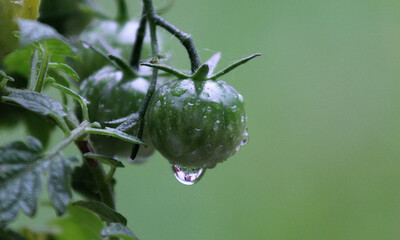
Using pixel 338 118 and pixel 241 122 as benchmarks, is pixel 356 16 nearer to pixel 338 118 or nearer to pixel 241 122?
pixel 338 118

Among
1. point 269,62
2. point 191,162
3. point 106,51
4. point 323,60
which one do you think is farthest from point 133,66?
point 323,60

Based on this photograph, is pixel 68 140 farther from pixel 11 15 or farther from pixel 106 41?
pixel 106 41

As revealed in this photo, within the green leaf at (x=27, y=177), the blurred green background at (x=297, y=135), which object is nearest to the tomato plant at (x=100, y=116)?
the green leaf at (x=27, y=177)

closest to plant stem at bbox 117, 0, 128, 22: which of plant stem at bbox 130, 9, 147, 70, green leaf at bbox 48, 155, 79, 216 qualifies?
plant stem at bbox 130, 9, 147, 70

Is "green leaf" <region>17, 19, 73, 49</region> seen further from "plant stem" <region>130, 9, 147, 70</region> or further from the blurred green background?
the blurred green background

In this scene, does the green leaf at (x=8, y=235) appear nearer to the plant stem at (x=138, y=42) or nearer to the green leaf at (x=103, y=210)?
the green leaf at (x=103, y=210)

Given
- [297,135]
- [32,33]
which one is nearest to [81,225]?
[32,33]
